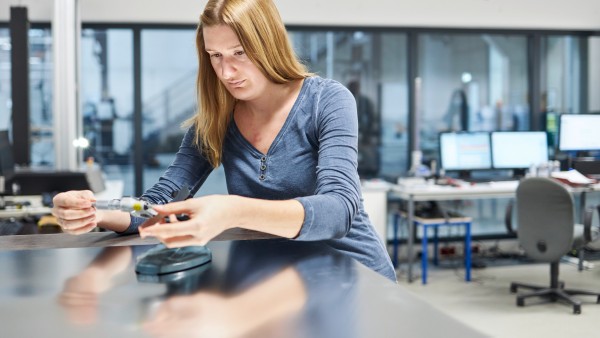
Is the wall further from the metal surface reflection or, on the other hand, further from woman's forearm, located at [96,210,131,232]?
the metal surface reflection

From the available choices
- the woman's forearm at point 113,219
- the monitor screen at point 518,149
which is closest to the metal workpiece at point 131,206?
the woman's forearm at point 113,219

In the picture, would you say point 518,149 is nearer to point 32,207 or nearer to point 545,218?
point 545,218

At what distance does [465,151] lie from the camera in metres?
5.21

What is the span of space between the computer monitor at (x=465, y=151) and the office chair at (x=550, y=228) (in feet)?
3.72

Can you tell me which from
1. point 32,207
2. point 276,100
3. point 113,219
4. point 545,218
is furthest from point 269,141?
point 545,218

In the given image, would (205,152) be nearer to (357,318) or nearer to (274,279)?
(274,279)

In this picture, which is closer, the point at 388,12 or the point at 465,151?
the point at 465,151

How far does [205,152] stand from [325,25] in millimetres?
4150

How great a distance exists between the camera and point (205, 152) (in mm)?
1534

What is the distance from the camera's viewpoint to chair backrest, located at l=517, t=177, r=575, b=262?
12.6 feet

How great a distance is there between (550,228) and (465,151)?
141 centimetres

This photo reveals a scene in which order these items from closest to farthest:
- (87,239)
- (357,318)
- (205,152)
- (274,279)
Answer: (357,318) → (274,279) → (87,239) → (205,152)

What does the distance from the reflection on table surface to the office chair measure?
3115mm

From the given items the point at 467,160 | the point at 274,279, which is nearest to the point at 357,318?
the point at 274,279
